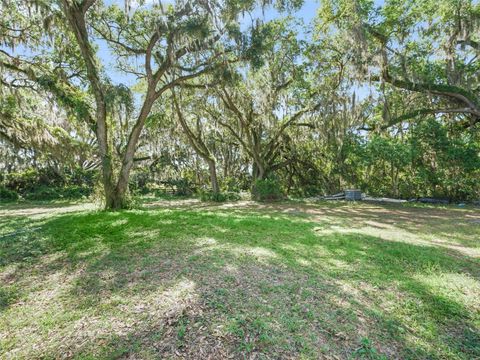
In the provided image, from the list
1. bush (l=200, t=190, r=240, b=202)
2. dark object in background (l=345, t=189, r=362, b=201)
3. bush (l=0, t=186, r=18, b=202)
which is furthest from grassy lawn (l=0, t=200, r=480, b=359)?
bush (l=0, t=186, r=18, b=202)

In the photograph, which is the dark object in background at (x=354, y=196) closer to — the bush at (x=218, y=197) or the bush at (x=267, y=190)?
the bush at (x=267, y=190)

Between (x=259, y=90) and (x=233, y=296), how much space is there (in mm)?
11338

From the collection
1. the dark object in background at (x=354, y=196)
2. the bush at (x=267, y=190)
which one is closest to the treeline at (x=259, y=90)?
the bush at (x=267, y=190)

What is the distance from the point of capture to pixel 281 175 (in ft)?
66.7

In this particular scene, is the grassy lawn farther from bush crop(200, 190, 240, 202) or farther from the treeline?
bush crop(200, 190, 240, 202)

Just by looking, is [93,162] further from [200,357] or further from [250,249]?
[200,357]

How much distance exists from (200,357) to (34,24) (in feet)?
36.0

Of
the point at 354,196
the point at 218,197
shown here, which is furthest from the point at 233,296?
the point at 354,196

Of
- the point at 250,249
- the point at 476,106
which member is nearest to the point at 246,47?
the point at 250,249

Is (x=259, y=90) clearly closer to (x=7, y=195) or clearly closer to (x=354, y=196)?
(x=354, y=196)

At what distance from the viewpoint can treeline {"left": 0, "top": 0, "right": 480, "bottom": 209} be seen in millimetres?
8227

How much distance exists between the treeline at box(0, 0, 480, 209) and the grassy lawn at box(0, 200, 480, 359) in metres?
4.46

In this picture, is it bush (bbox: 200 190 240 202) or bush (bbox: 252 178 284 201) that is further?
bush (bbox: 200 190 240 202)

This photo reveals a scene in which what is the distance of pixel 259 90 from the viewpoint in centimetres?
1283
